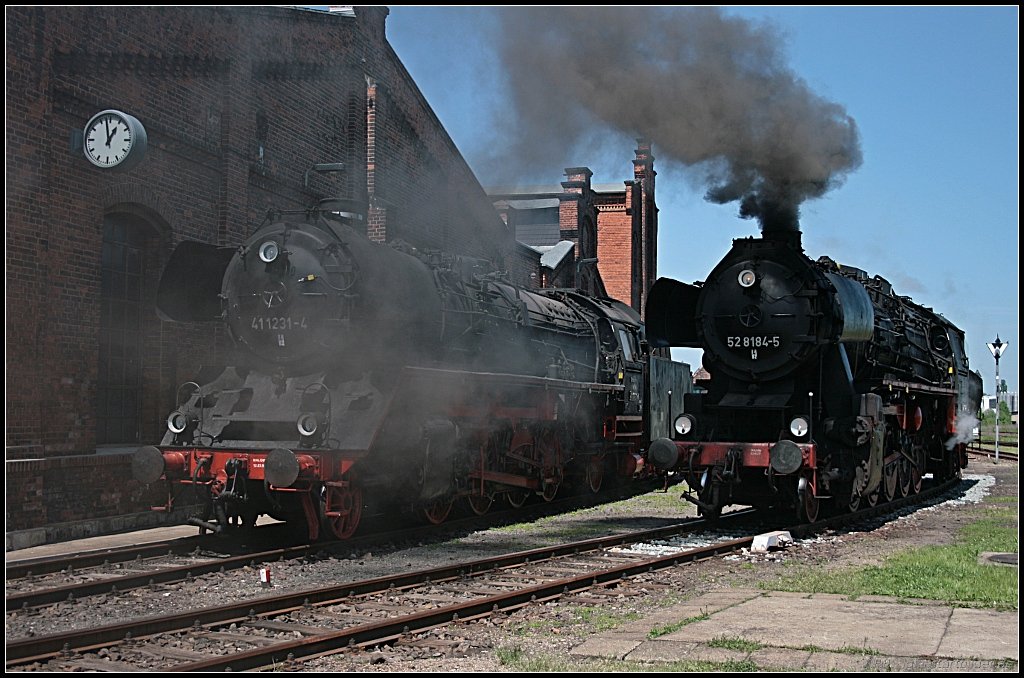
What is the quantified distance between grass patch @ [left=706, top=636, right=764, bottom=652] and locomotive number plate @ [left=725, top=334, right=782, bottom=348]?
6628 mm

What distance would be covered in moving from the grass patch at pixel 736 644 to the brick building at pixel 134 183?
779 centimetres

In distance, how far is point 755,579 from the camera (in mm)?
9438

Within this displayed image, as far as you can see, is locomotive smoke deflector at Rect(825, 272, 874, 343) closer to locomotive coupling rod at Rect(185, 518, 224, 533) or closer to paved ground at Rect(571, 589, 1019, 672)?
paved ground at Rect(571, 589, 1019, 672)

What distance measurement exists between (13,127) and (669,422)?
13.3m

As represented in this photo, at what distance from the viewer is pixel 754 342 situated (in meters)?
12.9

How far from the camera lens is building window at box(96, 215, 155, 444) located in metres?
13.2

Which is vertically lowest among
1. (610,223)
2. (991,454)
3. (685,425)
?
(991,454)

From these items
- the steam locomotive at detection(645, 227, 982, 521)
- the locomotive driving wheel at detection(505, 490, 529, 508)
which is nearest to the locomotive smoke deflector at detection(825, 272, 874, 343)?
the steam locomotive at detection(645, 227, 982, 521)

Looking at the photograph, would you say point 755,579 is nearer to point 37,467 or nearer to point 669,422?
point 37,467

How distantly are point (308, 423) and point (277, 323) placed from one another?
1.27 m

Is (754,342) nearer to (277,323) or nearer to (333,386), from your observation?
(333,386)

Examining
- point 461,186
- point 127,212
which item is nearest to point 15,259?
point 127,212

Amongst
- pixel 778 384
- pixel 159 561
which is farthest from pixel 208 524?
pixel 778 384

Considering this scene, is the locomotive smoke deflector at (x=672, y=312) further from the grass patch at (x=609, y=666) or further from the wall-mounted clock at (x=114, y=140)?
the grass patch at (x=609, y=666)
